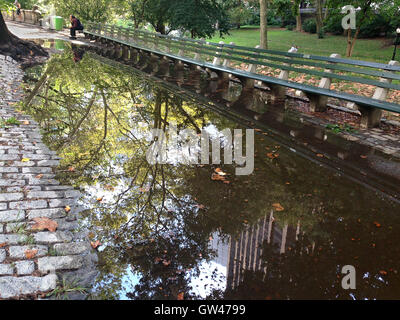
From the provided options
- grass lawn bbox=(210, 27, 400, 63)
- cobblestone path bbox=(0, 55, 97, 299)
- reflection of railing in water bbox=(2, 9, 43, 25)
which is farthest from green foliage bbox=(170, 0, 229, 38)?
reflection of railing in water bbox=(2, 9, 43, 25)

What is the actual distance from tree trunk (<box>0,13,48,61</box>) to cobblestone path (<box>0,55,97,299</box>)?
1109cm

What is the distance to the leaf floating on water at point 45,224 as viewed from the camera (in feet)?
12.6

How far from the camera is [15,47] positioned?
52.9 ft

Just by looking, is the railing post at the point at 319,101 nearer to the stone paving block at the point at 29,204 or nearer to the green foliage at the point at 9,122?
the green foliage at the point at 9,122

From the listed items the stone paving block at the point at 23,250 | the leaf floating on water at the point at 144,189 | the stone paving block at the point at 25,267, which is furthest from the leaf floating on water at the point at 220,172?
the stone paving block at the point at 25,267

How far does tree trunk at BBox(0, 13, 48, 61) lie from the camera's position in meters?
15.4

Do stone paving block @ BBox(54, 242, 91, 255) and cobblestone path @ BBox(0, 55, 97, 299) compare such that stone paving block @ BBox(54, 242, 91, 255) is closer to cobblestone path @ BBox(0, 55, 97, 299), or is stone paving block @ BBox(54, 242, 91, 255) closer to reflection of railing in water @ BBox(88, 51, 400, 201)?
cobblestone path @ BBox(0, 55, 97, 299)

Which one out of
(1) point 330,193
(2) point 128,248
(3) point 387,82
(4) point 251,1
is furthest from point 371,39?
(2) point 128,248

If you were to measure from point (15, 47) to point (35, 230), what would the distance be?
1489 centimetres

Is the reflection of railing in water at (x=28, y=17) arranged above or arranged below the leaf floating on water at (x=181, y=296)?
above

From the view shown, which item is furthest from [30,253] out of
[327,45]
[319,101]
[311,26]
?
[311,26]

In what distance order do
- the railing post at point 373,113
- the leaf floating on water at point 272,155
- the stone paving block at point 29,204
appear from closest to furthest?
the stone paving block at point 29,204
the leaf floating on water at point 272,155
the railing post at point 373,113

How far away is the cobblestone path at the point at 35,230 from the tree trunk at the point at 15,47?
11.1m
